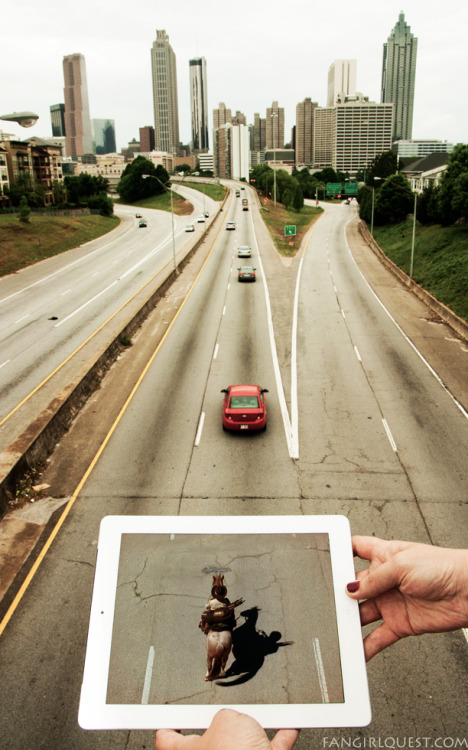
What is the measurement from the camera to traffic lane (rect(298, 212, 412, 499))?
14.2 meters

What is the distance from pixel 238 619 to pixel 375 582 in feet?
3.48

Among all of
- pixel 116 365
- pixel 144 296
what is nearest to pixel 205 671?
pixel 116 365

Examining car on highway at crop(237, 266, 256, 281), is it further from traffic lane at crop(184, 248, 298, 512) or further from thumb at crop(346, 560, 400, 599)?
thumb at crop(346, 560, 400, 599)

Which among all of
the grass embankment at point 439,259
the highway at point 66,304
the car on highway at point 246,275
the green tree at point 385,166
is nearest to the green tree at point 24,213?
the highway at point 66,304

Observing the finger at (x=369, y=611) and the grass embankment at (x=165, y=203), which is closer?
the finger at (x=369, y=611)

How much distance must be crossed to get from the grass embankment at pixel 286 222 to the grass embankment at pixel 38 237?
26138 millimetres

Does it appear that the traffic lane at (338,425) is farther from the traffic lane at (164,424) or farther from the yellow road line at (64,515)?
the yellow road line at (64,515)

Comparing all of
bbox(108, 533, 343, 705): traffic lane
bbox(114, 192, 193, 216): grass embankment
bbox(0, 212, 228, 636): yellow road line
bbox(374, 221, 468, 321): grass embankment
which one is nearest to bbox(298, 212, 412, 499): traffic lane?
bbox(0, 212, 228, 636): yellow road line

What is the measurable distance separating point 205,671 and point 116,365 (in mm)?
21518

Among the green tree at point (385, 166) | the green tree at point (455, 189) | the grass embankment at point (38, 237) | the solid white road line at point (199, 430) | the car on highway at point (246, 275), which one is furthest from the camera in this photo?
the green tree at point (385, 166)

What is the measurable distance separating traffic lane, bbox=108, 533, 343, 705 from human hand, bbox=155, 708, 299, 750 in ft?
0.70

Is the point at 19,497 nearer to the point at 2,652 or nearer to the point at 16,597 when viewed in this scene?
the point at 16,597

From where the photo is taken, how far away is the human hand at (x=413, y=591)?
3699 millimetres

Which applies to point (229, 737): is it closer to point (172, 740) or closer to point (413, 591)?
point (172, 740)
